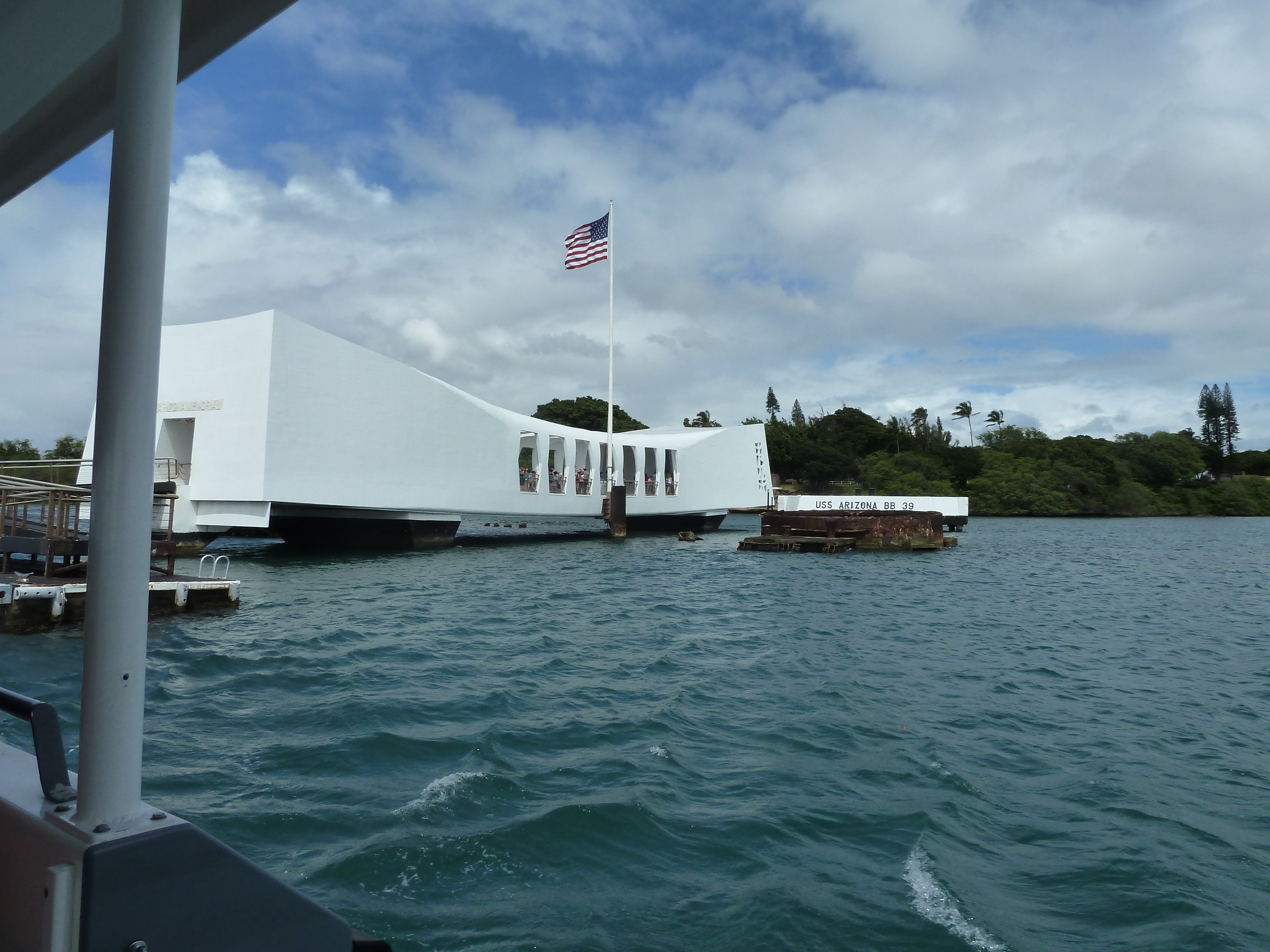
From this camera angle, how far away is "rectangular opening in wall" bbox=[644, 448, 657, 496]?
3581 centimetres

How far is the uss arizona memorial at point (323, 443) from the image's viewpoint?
19.1 meters

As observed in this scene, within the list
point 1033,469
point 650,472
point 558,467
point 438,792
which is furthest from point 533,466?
point 1033,469

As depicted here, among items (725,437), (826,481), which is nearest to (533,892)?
(725,437)

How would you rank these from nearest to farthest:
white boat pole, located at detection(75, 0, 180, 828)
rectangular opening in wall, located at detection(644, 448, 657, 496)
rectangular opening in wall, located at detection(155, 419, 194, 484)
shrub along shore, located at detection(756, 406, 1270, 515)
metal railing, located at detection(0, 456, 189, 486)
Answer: white boat pole, located at detection(75, 0, 180, 828) → metal railing, located at detection(0, 456, 189, 486) → rectangular opening in wall, located at detection(155, 419, 194, 484) → rectangular opening in wall, located at detection(644, 448, 657, 496) → shrub along shore, located at detection(756, 406, 1270, 515)

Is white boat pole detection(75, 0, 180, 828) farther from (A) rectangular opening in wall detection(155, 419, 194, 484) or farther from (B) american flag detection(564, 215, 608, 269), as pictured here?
(B) american flag detection(564, 215, 608, 269)

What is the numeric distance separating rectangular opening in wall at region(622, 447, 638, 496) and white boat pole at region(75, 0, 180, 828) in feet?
109

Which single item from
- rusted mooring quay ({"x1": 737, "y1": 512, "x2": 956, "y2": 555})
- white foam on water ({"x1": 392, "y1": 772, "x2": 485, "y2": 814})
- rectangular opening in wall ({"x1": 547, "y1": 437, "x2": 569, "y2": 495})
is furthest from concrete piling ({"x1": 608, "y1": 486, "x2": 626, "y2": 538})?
white foam on water ({"x1": 392, "y1": 772, "x2": 485, "y2": 814})

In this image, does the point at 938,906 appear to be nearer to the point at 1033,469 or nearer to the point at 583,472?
the point at 583,472

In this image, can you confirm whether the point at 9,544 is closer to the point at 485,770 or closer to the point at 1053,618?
the point at 485,770

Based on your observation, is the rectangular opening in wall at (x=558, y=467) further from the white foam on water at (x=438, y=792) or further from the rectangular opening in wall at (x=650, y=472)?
the white foam on water at (x=438, y=792)

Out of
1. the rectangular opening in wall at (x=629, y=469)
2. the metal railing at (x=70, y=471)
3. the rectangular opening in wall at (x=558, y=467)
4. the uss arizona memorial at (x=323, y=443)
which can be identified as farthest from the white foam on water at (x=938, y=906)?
the rectangular opening in wall at (x=629, y=469)

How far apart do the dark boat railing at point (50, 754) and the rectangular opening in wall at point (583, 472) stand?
95.0 ft

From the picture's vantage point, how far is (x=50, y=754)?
154 cm

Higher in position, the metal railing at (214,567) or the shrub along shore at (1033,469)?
the shrub along shore at (1033,469)
